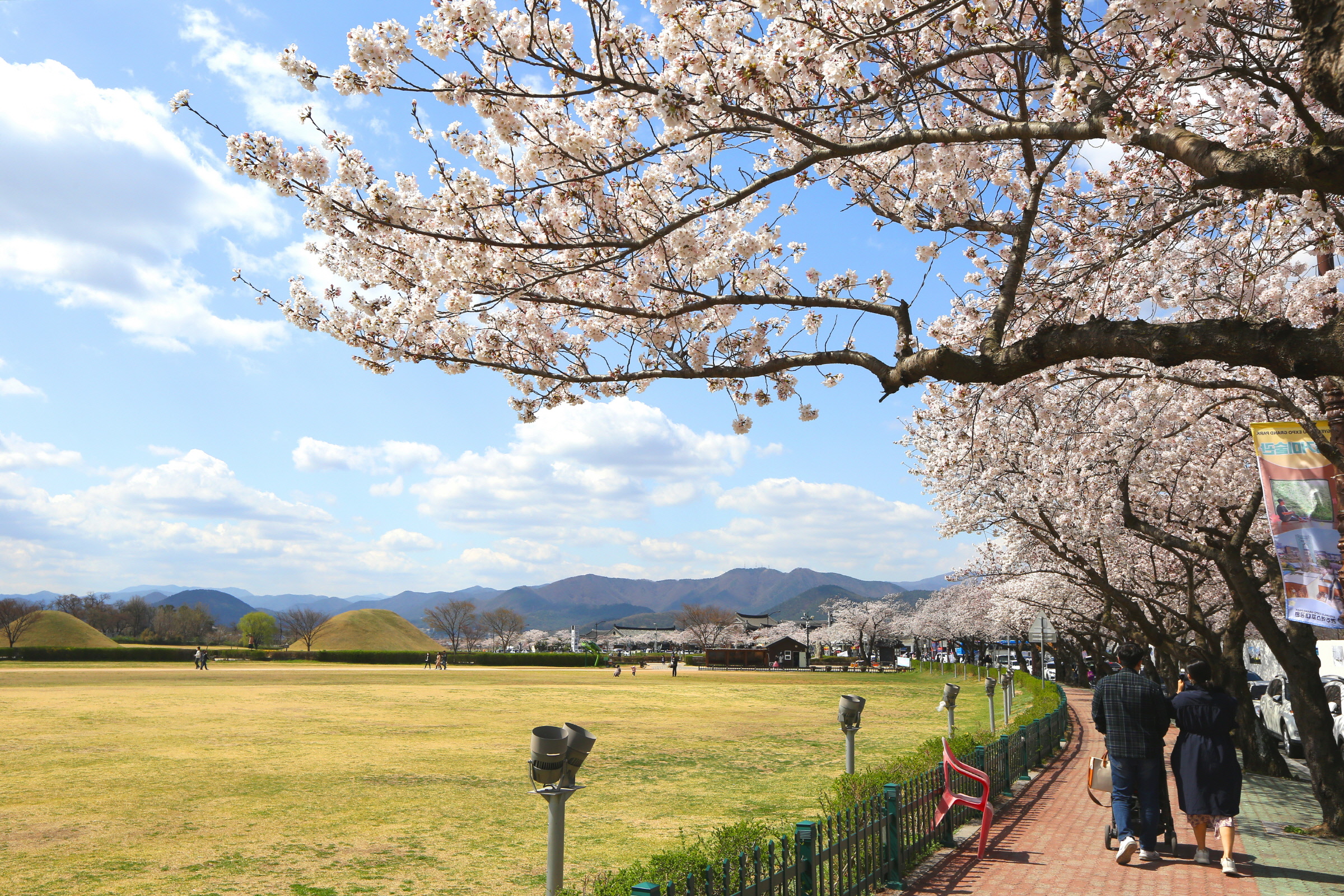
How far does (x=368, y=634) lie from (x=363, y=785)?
129096mm

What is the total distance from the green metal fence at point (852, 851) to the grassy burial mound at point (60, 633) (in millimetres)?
107519

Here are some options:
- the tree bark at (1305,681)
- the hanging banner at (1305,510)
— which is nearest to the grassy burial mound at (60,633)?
the tree bark at (1305,681)

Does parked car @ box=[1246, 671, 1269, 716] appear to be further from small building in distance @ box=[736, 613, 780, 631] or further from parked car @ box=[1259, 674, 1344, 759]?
small building in distance @ box=[736, 613, 780, 631]

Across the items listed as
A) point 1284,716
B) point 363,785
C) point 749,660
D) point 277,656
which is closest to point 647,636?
point 749,660

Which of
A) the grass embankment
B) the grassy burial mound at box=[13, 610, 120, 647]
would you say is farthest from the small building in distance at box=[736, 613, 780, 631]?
the grass embankment

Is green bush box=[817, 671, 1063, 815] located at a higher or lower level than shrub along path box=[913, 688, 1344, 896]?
higher

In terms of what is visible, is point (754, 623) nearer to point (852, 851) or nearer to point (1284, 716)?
point (1284, 716)

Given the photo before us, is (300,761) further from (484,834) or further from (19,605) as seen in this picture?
(19,605)

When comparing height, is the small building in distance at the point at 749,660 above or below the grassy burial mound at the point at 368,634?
below

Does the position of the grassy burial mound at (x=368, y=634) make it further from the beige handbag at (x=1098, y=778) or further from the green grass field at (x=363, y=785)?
the beige handbag at (x=1098, y=778)

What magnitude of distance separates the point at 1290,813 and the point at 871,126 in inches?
420

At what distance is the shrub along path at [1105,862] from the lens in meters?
7.24

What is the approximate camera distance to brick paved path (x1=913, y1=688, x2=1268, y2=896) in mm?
7184

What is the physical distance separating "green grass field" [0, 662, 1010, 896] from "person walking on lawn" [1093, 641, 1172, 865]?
4084mm
